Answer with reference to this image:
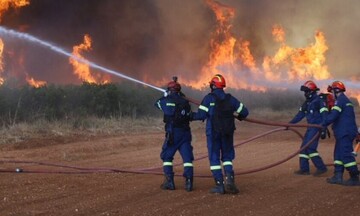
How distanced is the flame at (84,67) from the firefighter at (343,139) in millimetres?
21984

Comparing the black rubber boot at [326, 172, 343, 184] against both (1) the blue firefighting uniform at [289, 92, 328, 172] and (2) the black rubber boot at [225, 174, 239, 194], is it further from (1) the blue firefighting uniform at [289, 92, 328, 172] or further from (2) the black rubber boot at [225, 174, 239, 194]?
(2) the black rubber boot at [225, 174, 239, 194]

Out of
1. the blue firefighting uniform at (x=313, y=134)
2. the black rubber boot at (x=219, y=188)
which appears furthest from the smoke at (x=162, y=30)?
the black rubber boot at (x=219, y=188)

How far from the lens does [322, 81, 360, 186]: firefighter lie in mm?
8266

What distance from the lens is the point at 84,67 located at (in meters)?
29.2

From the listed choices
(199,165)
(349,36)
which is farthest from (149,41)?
(199,165)

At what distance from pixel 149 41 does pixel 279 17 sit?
11.6m

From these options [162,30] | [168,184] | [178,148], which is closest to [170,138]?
[178,148]

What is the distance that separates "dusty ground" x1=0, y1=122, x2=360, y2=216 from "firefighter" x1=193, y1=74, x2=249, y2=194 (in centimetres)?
29

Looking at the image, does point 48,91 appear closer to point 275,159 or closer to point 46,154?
point 46,154

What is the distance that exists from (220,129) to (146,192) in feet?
5.08

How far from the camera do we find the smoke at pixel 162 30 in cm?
2855

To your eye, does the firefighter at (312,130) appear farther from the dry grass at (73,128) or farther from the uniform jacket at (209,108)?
the dry grass at (73,128)

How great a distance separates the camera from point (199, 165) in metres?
10.8

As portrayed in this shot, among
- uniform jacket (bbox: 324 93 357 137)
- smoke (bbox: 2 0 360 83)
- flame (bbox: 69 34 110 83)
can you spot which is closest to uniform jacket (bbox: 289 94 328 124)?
uniform jacket (bbox: 324 93 357 137)
